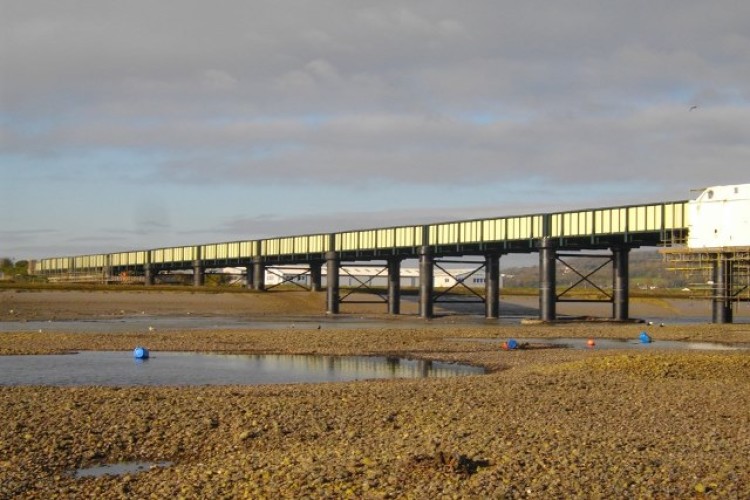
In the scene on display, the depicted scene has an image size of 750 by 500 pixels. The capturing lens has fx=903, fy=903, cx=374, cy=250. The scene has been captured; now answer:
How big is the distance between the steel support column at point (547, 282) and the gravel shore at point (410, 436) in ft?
134

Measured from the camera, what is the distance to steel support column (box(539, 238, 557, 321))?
73.1m

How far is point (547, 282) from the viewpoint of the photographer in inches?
2881

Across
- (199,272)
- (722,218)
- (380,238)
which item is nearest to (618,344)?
(722,218)

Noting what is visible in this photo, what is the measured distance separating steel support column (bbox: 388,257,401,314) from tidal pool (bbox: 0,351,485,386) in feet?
182

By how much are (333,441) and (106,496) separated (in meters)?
5.09

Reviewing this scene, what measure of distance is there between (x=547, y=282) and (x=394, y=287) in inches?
1030

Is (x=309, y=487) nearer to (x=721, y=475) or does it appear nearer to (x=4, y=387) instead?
(x=721, y=475)

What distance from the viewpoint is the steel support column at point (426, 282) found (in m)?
85.9

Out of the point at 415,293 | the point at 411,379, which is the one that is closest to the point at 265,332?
the point at 411,379

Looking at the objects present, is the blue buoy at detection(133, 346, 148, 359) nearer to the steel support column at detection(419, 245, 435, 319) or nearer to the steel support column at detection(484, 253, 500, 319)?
the steel support column at detection(419, 245, 435, 319)

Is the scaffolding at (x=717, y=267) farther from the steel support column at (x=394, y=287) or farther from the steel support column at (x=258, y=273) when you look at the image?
the steel support column at (x=258, y=273)

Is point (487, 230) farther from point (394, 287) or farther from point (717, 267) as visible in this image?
point (717, 267)

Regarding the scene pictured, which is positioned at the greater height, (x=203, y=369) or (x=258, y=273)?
(x=258, y=273)

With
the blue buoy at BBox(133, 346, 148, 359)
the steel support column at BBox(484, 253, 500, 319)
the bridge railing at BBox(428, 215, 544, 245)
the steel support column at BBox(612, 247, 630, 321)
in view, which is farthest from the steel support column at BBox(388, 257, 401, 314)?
the blue buoy at BBox(133, 346, 148, 359)
